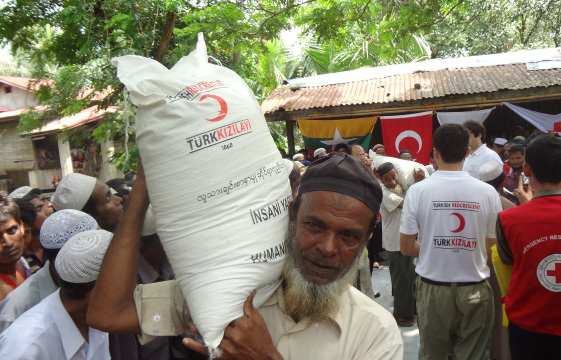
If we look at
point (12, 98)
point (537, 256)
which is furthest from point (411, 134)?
point (12, 98)

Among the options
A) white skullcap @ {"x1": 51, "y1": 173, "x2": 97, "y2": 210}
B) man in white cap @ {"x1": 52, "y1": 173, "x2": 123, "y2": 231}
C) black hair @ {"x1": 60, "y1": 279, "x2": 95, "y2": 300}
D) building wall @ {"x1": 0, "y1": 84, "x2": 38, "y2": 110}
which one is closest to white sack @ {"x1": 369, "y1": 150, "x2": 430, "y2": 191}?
man in white cap @ {"x1": 52, "y1": 173, "x2": 123, "y2": 231}

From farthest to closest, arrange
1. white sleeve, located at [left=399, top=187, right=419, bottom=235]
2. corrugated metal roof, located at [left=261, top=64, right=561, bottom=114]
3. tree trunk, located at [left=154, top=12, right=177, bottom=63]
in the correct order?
corrugated metal roof, located at [left=261, top=64, right=561, bottom=114]
tree trunk, located at [left=154, top=12, right=177, bottom=63]
white sleeve, located at [left=399, top=187, right=419, bottom=235]

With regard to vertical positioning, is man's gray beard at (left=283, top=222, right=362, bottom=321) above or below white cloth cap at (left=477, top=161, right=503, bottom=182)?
above

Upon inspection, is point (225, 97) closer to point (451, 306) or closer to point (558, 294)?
point (558, 294)

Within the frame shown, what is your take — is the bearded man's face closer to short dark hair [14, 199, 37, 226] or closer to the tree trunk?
short dark hair [14, 199, 37, 226]

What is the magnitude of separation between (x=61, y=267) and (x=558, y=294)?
261 cm

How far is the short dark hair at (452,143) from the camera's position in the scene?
301 centimetres

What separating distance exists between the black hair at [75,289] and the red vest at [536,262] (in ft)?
7.75

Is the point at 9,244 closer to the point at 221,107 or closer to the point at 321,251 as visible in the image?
the point at 221,107

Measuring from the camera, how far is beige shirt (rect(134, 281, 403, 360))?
4.44 feet

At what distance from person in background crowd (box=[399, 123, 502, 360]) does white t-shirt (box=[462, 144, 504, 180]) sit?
139 centimetres

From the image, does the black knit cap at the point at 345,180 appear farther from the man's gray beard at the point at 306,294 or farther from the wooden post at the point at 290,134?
the wooden post at the point at 290,134

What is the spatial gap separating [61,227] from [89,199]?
807mm

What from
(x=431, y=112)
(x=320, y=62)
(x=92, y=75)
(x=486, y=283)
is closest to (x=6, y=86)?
(x=320, y=62)
